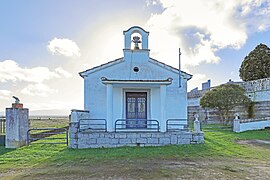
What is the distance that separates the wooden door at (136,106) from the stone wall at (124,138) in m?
2.80

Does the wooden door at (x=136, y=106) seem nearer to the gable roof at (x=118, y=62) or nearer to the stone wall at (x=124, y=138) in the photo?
the gable roof at (x=118, y=62)

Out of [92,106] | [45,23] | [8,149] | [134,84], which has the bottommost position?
[8,149]

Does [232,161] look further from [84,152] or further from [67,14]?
[67,14]

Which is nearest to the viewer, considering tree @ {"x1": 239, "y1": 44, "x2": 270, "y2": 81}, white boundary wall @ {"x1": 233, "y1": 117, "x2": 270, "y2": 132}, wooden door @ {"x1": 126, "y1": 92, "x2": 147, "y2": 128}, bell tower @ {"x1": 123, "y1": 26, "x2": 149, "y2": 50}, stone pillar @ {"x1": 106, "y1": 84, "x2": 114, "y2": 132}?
stone pillar @ {"x1": 106, "y1": 84, "x2": 114, "y2": 132}

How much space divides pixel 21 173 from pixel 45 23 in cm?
857

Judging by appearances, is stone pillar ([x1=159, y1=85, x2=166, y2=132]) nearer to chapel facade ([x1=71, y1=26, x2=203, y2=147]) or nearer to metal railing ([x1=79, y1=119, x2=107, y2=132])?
chapel facade ([x1=71, y1=26, x2=203, y2=147])

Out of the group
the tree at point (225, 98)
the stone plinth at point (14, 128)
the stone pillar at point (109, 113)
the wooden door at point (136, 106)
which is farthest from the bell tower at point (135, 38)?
the tree at point (225, 98)

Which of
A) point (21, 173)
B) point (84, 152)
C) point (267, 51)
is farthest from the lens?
point (267, 51)

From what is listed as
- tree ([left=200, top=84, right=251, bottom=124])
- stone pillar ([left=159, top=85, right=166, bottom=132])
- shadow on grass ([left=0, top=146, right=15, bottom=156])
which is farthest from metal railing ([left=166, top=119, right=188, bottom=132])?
shadow on grass ([left=0, top=146, right=15, bottom=156])

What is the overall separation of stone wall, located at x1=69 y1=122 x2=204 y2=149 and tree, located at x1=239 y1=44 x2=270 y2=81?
57.2 ft

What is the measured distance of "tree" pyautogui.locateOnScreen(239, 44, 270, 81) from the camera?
26.5 meters

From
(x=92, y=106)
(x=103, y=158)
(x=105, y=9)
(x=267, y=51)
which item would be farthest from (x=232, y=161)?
(x=267, y=51)

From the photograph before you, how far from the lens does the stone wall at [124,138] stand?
465 inches

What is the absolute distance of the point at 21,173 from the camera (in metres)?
7.30
